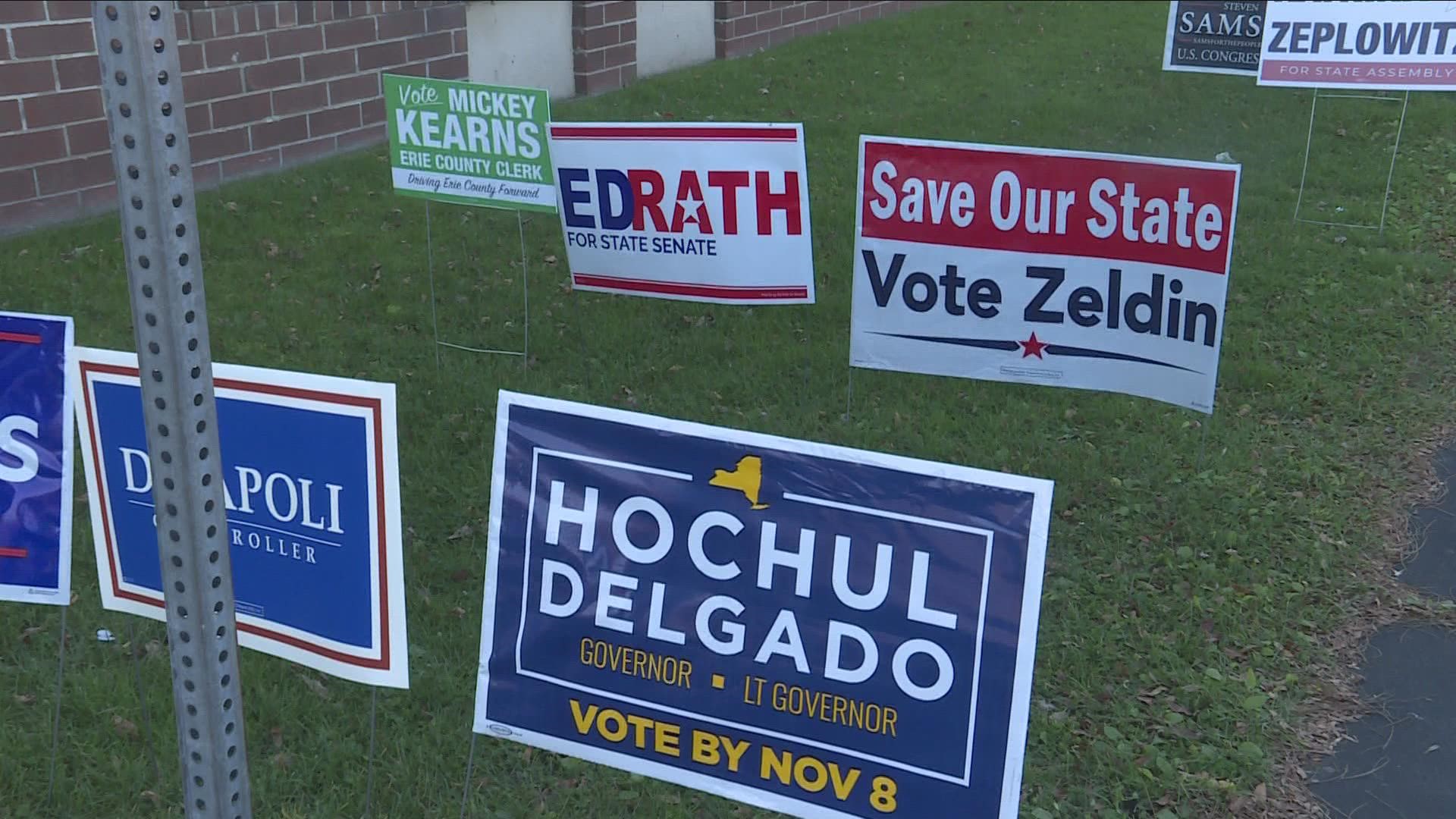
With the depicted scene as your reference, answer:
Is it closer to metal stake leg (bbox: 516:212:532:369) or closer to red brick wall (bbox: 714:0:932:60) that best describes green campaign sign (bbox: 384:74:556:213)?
metal stake leg (bbox: 516:212:532:369)

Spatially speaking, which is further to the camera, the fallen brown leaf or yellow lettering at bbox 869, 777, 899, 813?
the fallen brown leaf

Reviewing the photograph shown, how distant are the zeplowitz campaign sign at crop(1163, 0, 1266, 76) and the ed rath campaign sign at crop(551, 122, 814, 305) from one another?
21.2 feet

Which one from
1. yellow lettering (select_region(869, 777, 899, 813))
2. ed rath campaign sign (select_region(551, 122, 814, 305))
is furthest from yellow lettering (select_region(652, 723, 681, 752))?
ed rath campaign sign (select_region(551, 122, 814, 305))

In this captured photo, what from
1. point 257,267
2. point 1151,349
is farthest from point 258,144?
point 1151,349

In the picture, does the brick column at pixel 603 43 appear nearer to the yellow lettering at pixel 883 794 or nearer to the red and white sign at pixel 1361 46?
the red and white sign at pixel 1361 46

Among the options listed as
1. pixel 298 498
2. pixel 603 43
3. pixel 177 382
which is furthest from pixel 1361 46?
pixel 177 382

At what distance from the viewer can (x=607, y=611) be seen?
3.11 meters

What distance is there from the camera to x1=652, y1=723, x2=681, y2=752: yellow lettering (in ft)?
10.2

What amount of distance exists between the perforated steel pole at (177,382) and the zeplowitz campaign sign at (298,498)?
Answer: 98 cm

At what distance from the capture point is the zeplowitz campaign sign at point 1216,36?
36.3 feet

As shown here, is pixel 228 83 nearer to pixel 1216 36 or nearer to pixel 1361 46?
pixel 1216 36

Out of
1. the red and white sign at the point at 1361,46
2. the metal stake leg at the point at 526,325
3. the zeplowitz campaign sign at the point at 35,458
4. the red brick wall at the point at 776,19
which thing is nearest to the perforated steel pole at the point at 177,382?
the zeplowitz campaign sign at the point at 35,458

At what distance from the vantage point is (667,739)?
3109 millimetres

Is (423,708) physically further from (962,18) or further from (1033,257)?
(962,18)
